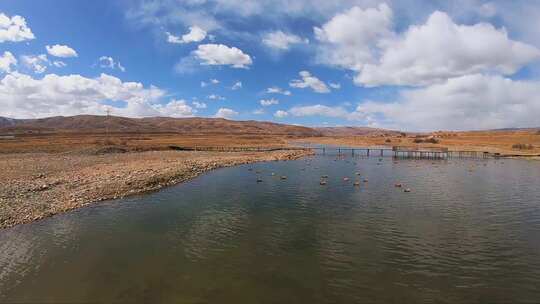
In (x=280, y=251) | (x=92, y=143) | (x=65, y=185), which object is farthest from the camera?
(x=92, y=143)

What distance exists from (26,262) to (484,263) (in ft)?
87.0

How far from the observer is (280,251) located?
19.8m

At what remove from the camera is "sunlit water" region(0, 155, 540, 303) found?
15.0 meters

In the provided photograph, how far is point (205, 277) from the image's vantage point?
16328mm

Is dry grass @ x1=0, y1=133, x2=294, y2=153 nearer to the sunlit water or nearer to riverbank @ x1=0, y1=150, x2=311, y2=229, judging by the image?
riverbank @ x1=0, y1=150, x2=311, y2=229

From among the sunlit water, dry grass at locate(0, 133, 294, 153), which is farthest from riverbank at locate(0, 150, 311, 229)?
dry grass at locate(0, 133, 294, 153)

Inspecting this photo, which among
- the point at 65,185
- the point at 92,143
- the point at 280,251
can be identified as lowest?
the point at 280,251

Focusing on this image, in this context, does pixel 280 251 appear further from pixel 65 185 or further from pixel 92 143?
pixel 92 143

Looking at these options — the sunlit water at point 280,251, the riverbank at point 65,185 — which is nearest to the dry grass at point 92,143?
the riverbank at point 65,185

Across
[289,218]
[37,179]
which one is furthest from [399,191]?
[37,179]

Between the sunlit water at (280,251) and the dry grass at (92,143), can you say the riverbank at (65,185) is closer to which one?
the sunlit water at (280,251)

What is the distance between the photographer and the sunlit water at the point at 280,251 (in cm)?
1502

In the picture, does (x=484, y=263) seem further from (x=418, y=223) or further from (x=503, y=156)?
(x=503, y=156)

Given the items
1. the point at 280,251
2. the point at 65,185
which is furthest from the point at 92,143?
the point at 280,251
